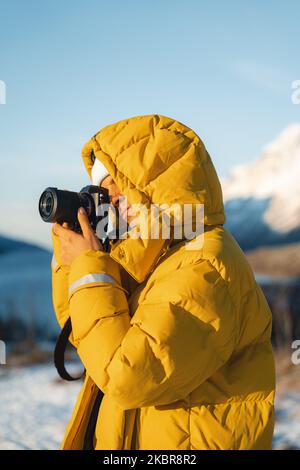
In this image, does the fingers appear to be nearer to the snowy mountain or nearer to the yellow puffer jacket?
the yellow puffer jacket

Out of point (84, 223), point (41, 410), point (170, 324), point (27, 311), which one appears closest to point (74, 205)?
point (84, 223)

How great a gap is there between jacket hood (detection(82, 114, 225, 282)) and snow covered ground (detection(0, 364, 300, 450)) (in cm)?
214

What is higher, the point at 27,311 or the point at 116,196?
the point at 116,196

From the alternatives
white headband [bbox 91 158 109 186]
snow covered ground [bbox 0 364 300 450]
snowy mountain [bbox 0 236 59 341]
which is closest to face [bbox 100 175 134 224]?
white headband [bbox 91 158 109 186]

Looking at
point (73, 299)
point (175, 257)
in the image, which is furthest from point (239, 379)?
point (73, 299)

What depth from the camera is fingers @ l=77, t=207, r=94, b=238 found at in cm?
151

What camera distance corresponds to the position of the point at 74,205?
1554 mm

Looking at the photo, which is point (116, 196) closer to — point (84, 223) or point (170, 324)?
point (84, 223)

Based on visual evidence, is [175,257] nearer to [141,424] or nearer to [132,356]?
[132,356]

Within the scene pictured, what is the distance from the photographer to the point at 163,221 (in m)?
1.42

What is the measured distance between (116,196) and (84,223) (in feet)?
0.43

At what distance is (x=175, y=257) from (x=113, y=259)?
17 centimetres

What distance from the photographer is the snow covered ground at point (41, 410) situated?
3.53m
